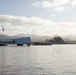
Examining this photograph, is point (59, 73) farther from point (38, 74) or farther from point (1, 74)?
point (1, 74)

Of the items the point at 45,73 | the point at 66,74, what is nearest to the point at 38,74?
the point at 45,73

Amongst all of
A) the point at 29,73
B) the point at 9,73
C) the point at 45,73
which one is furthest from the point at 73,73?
the point at 9,73

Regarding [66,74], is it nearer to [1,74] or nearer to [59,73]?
[59,73]

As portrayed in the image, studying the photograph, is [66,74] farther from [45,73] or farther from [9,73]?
[9,73]

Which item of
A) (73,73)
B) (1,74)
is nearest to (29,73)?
(1,74)

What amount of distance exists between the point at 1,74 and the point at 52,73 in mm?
8683

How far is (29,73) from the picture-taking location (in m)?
42.7

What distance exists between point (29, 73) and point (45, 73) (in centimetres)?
276

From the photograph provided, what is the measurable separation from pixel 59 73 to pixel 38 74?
3.75 meters

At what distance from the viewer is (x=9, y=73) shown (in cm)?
4294

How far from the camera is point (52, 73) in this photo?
4278cm

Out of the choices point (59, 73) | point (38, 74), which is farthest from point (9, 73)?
point (59, 73)

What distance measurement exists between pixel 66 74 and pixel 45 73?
12.2 feet

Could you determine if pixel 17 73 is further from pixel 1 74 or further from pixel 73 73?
pixel 73 73
